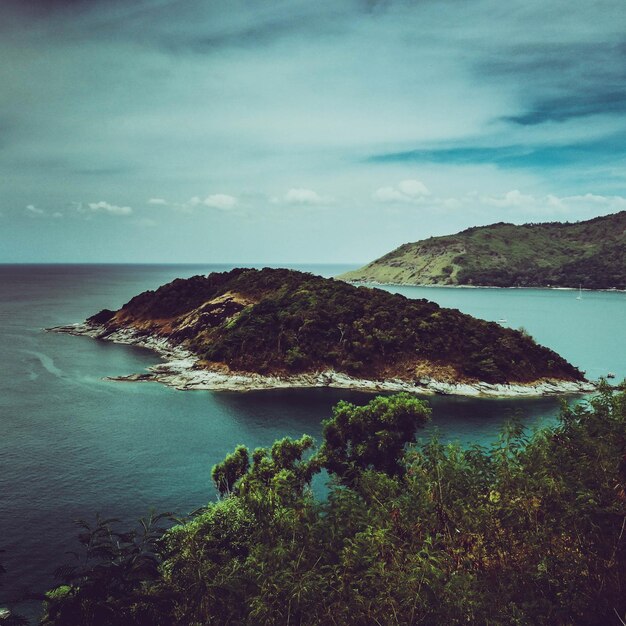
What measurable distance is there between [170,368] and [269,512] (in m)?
81.5

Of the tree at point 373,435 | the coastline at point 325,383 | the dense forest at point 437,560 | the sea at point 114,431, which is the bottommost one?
the sea at point 114,431

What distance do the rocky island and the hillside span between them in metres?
0.21

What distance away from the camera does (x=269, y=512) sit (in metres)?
24.2

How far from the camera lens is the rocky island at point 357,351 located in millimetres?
92500

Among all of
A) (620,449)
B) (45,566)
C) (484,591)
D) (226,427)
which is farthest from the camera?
(226,427)

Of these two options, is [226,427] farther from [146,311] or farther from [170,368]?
[146,311]

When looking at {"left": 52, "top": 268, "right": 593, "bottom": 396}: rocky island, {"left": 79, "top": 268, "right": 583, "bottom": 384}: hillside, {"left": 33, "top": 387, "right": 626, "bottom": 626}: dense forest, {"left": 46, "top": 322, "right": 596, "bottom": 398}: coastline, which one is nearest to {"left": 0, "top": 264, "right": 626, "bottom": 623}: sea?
{"left": 46, "top": 322, "right": 596, "bottom": 398}: coastline

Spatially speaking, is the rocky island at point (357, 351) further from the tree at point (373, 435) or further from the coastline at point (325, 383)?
the tree at point (373, 435)

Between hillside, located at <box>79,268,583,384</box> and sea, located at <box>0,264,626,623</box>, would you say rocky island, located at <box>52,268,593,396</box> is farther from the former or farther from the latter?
sea, located at <box>0,264,626,623</box>

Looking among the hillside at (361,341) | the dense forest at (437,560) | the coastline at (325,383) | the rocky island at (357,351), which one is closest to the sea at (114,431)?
the coastline at (325,383)

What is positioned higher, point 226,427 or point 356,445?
point 356,445

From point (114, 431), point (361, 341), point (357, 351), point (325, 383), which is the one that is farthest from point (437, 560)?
point (361, 341)

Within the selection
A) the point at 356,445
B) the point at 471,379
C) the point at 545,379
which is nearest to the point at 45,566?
the point at 356,445

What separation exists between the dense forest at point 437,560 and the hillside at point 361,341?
73426 millimetres
